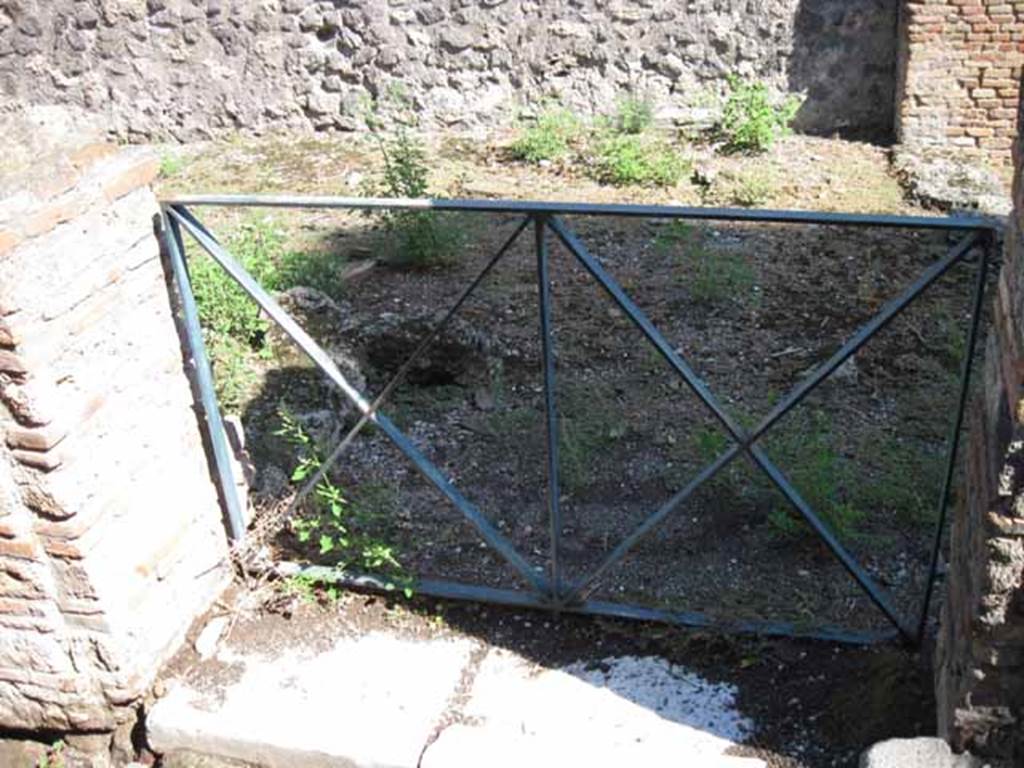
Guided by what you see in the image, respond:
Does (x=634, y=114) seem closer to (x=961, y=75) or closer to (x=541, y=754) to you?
(x=961, y=75)

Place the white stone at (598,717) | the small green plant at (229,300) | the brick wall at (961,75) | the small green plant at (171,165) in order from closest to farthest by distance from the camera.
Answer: the white stone at (598,717), the small green plant at (229,300), the brick wall at (961,75), the small green plant at (171,165)

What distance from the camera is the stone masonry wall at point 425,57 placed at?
7.09m

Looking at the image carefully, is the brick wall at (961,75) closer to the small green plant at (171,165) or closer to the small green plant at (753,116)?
the small green plant at (753,116)

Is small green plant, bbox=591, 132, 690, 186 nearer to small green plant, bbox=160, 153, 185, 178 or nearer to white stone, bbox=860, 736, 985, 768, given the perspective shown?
small green plant, bbox=160, 153, 185, 178

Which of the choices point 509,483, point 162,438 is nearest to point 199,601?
point 162,438

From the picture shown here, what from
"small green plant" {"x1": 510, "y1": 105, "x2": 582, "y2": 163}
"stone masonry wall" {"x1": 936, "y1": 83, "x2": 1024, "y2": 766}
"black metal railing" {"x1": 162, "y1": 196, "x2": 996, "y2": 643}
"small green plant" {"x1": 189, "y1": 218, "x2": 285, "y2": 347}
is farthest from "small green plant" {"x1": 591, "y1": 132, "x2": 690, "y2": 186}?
"stone masonry wall" {"x1": 936, "y1": 83, "x2": 1024, "y2": 766}

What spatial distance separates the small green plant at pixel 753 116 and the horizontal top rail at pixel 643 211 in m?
4.16

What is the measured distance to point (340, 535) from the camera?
3684 millimetres

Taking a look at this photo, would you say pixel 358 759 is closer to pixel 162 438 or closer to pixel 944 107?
pixel 162 438

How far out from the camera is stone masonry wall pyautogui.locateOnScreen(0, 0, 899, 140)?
23.3ft

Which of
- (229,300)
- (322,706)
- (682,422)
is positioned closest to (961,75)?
(682,422)

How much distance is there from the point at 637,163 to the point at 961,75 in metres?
1.96

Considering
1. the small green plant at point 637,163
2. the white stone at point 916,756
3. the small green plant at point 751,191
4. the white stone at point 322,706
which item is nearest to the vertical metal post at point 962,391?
the white stone at point 916,756

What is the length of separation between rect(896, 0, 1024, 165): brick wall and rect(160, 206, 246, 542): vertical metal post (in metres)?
4.96
